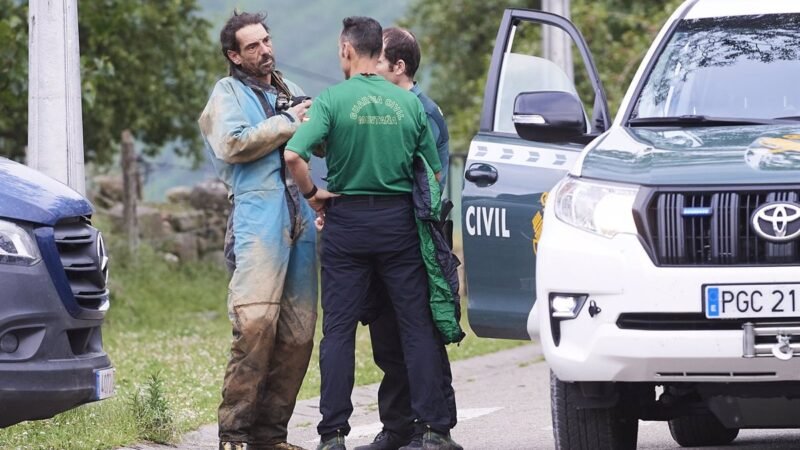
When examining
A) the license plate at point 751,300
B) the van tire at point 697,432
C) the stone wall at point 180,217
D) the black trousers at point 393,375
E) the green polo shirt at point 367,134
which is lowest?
the stone wall at point 180,217

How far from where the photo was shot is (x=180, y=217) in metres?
22.5

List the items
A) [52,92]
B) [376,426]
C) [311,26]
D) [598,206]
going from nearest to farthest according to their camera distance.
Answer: [598,206]
[52,92]
[376,426]
[311,26]

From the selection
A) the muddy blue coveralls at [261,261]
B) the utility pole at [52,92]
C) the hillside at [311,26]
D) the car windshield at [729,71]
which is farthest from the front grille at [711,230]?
the hillside at [311,26]

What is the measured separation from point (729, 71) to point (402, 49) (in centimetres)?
150

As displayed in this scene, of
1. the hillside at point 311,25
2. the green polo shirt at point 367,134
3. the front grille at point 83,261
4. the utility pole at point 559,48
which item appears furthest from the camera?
the hillside at point 311,25

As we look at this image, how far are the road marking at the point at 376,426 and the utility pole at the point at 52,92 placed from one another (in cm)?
182

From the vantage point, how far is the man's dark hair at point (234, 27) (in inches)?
271

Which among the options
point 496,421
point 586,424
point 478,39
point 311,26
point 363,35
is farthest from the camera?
point 311,26

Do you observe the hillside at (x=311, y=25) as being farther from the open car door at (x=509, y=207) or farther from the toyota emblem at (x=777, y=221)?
the toyota emblem at (x=777, y=221)

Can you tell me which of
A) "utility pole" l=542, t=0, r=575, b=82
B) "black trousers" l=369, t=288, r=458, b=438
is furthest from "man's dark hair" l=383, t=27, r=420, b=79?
"utility pole" l=542, t=0, r=575, b=82

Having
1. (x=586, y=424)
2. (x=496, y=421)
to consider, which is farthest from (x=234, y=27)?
(x=496, y=421)

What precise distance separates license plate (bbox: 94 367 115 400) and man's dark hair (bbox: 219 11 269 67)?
1.50 metres

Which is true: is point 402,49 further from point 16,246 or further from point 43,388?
point 43,388

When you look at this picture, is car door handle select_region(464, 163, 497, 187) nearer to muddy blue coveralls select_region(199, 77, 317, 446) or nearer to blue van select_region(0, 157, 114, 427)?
muddy blue coveralls select_region(199, 77, 317, 446)
